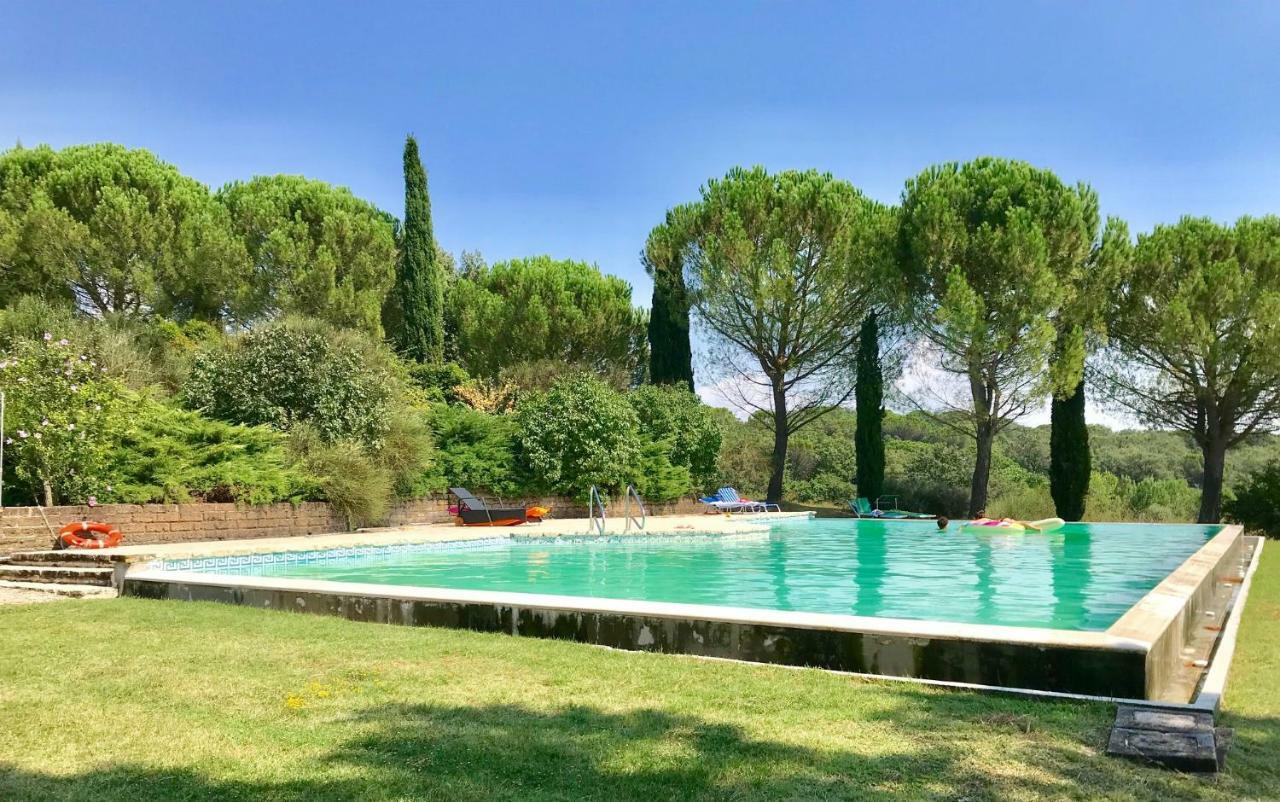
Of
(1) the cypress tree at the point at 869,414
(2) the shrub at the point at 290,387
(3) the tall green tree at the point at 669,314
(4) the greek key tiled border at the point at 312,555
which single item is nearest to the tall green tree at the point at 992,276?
(1) the cypress tree at the point at 869,414

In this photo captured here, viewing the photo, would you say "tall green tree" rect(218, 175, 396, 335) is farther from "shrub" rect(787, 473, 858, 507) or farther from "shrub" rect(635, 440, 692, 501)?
"shrub" rect(787, 473, 858, 507)

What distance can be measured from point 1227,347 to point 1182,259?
8.72 feet

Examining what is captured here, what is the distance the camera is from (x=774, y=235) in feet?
88.1

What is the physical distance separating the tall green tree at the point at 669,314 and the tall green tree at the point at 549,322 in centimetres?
322

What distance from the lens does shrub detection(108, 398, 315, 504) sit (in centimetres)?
1309

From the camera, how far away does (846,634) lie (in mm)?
4840

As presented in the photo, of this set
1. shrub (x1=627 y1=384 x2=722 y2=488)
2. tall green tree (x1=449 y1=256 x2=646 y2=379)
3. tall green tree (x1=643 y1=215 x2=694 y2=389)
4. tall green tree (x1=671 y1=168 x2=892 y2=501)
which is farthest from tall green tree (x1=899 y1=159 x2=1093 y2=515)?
tall green tree (x1=449 y1=256 x2=646 y2=379)

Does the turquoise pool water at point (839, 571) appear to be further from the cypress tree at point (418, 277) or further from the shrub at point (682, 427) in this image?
the cypress tree at point (418, 277)

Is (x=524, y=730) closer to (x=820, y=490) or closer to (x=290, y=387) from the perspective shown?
(x=290, y=387)

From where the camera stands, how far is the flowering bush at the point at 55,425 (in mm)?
11969

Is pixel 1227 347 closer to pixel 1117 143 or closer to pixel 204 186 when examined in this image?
pixel 1117 143

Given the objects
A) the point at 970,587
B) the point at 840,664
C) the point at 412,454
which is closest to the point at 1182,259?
the point at 970,587

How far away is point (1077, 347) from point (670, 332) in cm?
1216

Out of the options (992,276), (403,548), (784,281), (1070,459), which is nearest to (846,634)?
(403,548)
